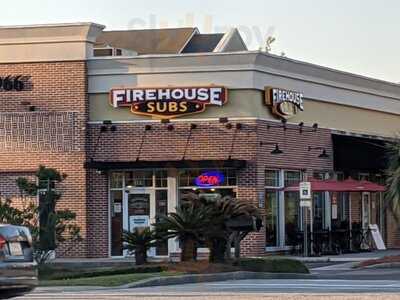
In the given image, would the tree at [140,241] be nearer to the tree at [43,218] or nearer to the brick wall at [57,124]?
the tree at [43,218]

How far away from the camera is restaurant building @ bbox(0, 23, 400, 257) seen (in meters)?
34.8

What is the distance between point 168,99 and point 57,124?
3.89 m

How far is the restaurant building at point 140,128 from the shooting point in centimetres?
3475

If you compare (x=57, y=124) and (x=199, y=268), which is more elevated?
(x=57, y=124)

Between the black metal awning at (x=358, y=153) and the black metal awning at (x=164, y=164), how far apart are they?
6.72m

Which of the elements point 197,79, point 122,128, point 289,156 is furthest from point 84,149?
point 289,156

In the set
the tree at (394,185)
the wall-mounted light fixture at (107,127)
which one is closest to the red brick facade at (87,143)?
the wall-mounted light fixture at (107,127)

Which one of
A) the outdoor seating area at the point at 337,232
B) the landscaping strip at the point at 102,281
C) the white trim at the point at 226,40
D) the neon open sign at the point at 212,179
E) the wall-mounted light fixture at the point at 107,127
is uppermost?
the white trim at the point at 226,40

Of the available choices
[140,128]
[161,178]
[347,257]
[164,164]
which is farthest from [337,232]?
[140,128]

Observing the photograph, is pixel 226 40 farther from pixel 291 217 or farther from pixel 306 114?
pixel 291 217

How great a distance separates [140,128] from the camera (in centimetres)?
Result: 3531

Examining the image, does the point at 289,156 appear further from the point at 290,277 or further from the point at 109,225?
the point at 290,277

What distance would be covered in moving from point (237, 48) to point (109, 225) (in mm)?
17691

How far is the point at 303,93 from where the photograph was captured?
3788 centimetres
